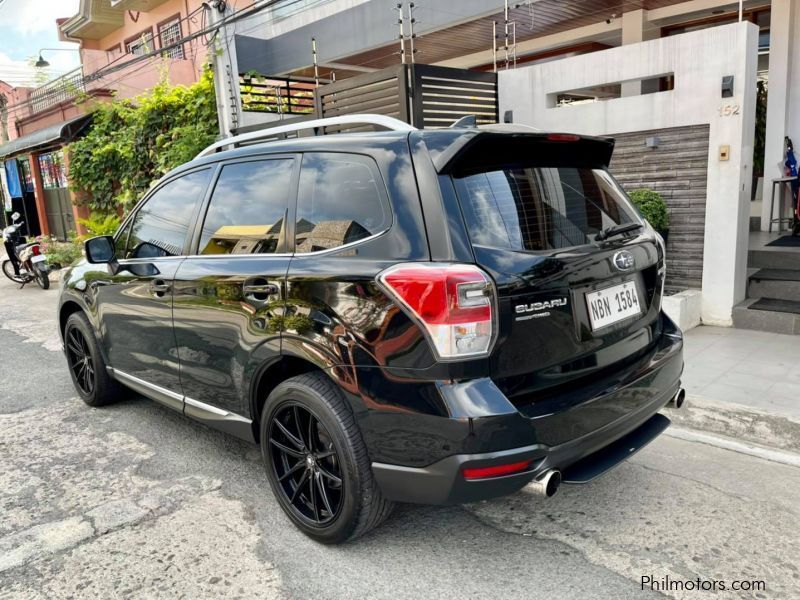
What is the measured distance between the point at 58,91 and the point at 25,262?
9600mm

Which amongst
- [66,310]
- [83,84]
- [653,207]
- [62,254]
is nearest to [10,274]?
[62,254]

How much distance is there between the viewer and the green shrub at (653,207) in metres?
6.05

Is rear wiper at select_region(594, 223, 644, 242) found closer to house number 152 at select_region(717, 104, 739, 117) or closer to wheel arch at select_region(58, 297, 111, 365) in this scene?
wheel arch at select_region(58, 297, 111, 365)

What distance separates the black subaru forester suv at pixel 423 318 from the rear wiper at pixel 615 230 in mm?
15

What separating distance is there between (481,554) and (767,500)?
1509mm

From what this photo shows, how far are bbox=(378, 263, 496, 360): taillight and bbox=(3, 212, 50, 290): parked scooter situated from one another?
1141 centimetres

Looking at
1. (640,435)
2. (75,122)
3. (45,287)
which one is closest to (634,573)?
(640,435)

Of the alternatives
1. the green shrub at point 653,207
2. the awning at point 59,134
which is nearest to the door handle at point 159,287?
the green shrub at point 653,207

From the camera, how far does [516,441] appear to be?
227 cm

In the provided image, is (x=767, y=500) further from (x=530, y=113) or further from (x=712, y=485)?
(x=530, y=113)

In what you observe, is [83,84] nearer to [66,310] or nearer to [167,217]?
[66,310]

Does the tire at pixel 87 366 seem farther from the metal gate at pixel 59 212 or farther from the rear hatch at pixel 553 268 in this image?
the metal gate at pixel 59 212

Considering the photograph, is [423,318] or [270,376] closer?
[423,318]

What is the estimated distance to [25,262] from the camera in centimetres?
1177
